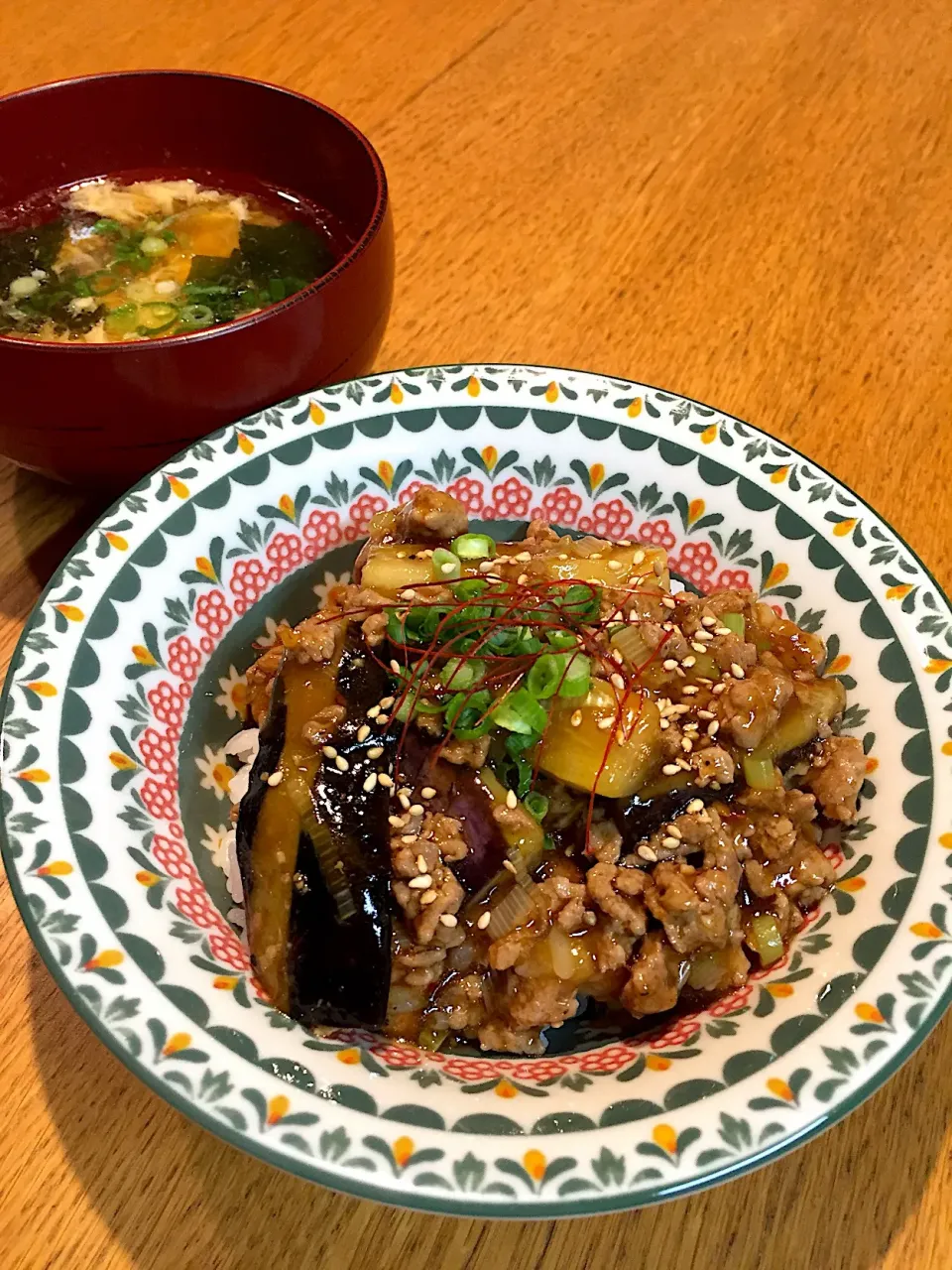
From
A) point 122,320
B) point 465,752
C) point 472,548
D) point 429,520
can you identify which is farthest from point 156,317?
point 465,752

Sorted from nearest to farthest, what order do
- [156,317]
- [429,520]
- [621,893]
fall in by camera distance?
1. [621,893]
2. [429,520]
3. [156,317]

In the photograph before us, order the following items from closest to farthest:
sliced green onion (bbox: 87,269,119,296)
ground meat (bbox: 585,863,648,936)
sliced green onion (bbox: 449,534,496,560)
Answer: ground meat (bbox: 585,863,648,936) < sliced green onion (bbox: 449,534,496,560) < sliced green onion (bbox: 87,269,119,296)

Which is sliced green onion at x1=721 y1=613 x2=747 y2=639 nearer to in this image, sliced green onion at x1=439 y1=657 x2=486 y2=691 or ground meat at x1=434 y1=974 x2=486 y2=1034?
sliced green onion at x1=439 y1=657 x2=486 y2=691

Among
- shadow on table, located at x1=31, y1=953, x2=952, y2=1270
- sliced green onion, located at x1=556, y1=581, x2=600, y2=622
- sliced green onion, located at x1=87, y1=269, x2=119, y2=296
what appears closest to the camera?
shadow on table, located at x1=31, y1=953, x2=952, y2=1270

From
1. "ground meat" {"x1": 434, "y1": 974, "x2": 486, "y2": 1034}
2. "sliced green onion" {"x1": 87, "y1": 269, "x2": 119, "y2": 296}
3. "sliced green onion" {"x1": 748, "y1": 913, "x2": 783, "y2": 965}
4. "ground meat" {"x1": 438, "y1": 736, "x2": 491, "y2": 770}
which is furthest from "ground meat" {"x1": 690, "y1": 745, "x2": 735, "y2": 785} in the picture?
"sliced green onion" {"x1": 87, "y1": 269, "x2": 119, "y2": 296}

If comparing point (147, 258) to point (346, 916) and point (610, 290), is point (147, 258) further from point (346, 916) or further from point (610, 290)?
point (346, 916)

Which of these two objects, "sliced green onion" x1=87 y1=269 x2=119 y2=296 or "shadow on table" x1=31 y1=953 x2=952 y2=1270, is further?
"sliced green onion" x1=87 y1=269 x2=119 y2=296

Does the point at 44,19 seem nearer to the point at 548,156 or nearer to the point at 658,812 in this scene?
the point at 548,156
